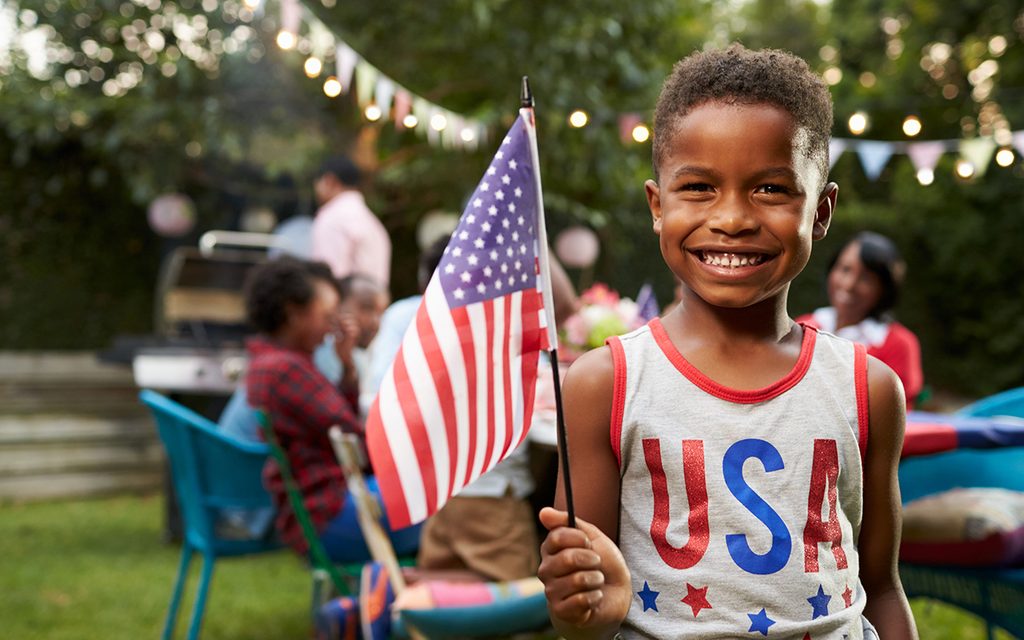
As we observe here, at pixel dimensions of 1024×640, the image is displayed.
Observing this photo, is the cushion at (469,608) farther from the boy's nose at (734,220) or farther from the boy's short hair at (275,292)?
the boy's short hair at (275,292)

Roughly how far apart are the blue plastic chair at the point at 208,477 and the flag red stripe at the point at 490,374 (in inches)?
86.2

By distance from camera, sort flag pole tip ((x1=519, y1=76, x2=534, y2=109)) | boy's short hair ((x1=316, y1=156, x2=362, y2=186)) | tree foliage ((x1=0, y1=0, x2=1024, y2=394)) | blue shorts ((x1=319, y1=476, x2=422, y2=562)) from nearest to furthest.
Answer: flag pole tip ((x1=519, y1=76, x2=534, y2=109))
blue shorts ((x1=319, y1=476, x2=422, y2=562))
boy's short hair ((x1=316, y1=156, x2=362, y2=186))
tree foliage ((x1=0, y1=0, x2=1024, y2=394))

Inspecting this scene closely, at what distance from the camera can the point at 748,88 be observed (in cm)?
124

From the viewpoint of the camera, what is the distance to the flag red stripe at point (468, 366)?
4.28 ft

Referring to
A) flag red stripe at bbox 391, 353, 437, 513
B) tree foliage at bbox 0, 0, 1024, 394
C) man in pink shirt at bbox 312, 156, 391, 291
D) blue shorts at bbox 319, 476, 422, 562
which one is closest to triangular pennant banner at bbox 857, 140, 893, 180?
tree foliage at bbox 0, 0, 1024, 394

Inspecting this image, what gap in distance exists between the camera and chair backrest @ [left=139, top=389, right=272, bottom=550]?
3.41 metres

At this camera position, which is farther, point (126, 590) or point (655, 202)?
point (126, 590)

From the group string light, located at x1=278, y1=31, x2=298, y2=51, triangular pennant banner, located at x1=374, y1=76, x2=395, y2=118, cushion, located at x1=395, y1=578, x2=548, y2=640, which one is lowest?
cushion, located at x1=395, y1=578, x2=548, y2=640

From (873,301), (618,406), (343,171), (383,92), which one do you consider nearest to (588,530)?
(618,406)

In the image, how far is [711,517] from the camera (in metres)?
1.23

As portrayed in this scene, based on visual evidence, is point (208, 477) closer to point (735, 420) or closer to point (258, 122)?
point (735, 420)

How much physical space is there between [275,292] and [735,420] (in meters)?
2.88


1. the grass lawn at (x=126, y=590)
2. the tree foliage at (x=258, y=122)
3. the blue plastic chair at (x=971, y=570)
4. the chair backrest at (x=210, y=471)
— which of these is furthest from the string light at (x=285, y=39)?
the blue plastic chair at (x=971, y=570)

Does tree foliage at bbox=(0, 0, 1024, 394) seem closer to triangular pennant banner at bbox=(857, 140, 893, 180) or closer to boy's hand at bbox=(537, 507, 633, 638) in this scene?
triangular pennant banner at bbox=(857, 140, 893, 180)
